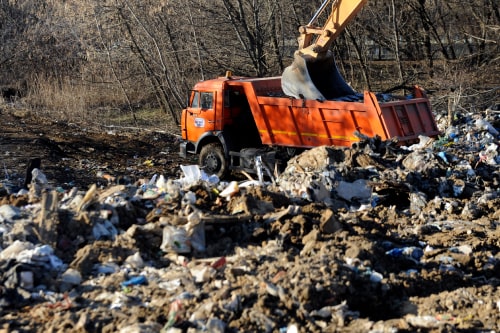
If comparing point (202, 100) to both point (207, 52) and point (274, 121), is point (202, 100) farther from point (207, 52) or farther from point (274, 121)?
point (207, 52)

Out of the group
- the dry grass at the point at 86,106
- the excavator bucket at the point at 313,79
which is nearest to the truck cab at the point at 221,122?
the excavator bucket at the point at 313,79

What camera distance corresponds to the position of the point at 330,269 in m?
5.98

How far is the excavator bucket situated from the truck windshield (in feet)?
4.77

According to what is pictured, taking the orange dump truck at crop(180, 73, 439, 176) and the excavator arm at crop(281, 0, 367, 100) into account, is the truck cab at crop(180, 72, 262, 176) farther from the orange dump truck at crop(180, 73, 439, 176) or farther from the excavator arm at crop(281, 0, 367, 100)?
the excavator arm at crop(281, 0, 367, 100)

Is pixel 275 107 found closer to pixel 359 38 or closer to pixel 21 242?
pixel 21 242

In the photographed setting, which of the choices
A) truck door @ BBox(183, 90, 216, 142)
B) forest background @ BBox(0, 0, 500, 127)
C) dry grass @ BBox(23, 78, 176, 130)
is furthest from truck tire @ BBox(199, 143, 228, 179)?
dry grass @ BBox(23, 78, 176, 130)

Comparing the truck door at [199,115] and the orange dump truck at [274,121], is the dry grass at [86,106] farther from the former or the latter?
the orange dump truck at [274,121]

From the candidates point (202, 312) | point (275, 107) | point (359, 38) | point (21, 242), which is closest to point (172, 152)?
point (275, 107)

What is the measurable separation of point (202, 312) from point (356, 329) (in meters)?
1.16

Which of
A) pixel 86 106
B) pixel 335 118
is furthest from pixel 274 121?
pixel 86 106

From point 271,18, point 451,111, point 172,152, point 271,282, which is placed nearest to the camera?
point 271,282

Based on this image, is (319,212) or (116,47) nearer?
(319,212)

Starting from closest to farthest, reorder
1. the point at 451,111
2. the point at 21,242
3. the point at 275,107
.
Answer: the point at 21,242
the point at 275,107
the point at 451,111

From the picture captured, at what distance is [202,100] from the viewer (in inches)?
546
